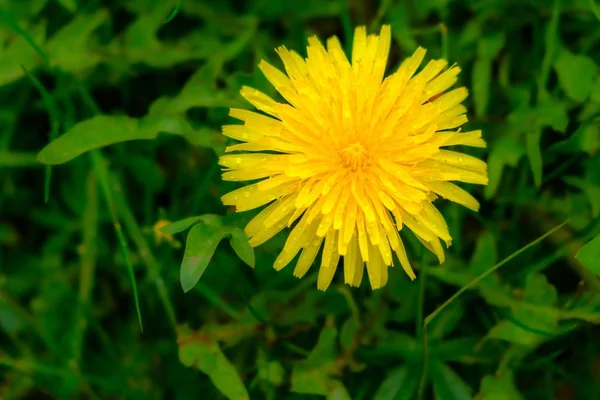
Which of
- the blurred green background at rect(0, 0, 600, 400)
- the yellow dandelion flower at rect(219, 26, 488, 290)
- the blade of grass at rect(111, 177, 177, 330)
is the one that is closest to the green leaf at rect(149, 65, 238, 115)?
the blurred green background at rect(0, 0, 600, 400)

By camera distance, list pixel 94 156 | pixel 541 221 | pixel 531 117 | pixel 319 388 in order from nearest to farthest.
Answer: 1. pixel 319 388
2. pixel 531 117
3. pixel 94 156
4. pixel 541 221

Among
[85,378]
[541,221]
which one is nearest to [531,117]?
[541,221]

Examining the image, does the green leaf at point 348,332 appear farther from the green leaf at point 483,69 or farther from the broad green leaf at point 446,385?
the green leaf at point 483,69

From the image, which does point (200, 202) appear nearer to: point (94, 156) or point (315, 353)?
point (94, 156)

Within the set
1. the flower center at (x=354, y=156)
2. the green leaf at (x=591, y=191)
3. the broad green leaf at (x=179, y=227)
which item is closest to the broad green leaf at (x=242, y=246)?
the broad green leaf at (x=179, y=227)

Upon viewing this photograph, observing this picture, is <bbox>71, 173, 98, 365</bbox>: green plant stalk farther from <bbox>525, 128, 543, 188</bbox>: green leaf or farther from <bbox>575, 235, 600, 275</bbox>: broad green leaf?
<bbox>575, 235, 600, 275</bbox>: broad green leaf

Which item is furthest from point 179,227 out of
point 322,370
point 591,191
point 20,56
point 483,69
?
point 591,191
